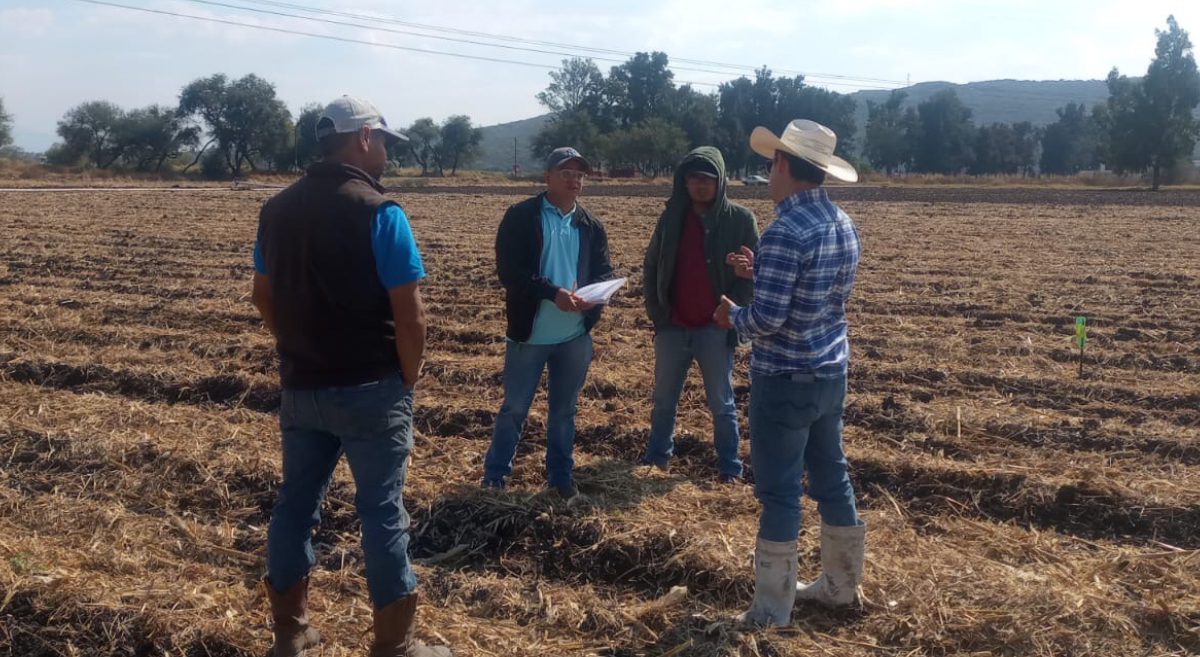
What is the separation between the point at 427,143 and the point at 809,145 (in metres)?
87.1

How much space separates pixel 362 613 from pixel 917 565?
2.37 meters

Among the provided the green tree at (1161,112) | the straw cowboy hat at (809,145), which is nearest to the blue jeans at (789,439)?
the straw cowboy hat at (809,145)

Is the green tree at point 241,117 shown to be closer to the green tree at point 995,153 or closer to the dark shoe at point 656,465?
the green tree at point 995,153

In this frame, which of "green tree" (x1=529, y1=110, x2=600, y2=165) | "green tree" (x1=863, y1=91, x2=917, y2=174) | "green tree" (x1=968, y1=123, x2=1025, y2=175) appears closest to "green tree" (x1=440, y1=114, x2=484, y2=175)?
"green tree" (x1=529, y1=110, x2=600, y2=165)

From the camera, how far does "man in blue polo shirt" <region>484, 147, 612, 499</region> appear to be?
475 cm

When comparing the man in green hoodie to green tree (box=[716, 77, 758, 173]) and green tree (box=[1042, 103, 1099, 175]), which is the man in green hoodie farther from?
green tree (box=[1042, 103, 1099, 175])

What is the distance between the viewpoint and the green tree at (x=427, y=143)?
287ft

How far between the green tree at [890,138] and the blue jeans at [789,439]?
8112 centimetres

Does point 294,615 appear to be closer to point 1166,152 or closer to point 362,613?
point 362,613

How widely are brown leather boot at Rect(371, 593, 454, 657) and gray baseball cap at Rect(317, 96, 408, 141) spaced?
1586 millimetres

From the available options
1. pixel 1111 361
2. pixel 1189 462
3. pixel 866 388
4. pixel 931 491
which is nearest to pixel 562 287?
pixel 931 491

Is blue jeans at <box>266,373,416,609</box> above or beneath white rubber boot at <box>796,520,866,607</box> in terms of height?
above

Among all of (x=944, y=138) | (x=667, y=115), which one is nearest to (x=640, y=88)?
(x=667, y=115)

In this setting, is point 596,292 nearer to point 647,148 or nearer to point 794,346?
point 794,346
